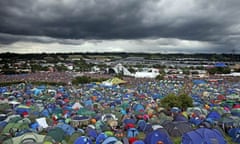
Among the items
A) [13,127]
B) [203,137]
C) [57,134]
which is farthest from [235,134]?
[13,127]

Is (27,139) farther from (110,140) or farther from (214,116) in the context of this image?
(214,116)

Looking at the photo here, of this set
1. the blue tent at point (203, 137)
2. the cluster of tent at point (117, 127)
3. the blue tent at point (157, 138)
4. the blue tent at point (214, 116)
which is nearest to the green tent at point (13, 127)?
the cluster of tent at point (117, 127)

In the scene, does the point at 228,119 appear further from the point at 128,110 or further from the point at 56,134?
the point at 56,134

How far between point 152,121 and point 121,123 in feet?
7.22

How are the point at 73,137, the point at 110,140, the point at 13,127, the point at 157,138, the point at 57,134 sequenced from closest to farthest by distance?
1. the point at 110,140
2. the point at 157,138
3. the point at 57,134
4. the point at 73,137
5. the point at 13,127

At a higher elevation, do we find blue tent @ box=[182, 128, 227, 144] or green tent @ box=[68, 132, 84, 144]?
blue tent @ box=[182, 128, 227, 144]

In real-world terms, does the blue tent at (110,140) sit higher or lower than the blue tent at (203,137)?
lower

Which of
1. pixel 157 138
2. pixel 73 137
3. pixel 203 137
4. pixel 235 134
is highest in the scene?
pixel 203 137

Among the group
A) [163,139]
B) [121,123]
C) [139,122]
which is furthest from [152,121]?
[163,139]

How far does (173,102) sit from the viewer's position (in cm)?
1862

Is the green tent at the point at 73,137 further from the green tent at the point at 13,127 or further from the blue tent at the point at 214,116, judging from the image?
the blue tent at the point at 214,116

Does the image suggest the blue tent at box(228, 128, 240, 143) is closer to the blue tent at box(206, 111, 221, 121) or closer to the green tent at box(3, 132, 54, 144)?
the blue tent at box(206, 111, 221, 121)

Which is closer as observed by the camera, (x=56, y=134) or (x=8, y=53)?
(x=56, y=134)

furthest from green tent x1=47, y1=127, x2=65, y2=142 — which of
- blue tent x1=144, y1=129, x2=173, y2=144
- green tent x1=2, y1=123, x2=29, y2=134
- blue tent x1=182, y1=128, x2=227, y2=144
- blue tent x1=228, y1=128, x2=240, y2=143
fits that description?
blue tent x1=228, y1=128, x2=240, y2=143
